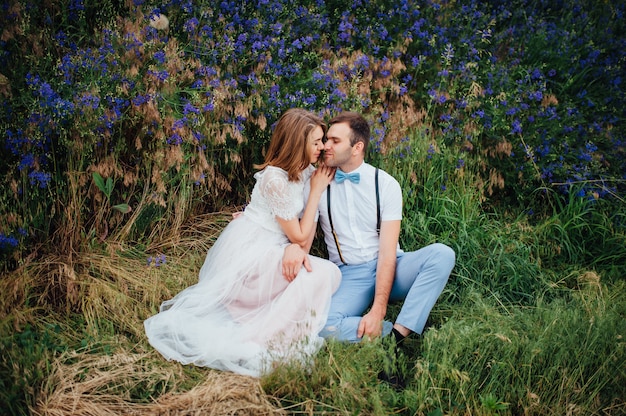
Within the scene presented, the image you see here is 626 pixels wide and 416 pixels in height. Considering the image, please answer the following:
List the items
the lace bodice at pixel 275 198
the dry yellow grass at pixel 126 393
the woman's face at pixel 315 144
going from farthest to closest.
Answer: the woman's face at pixel 315 144 < the lace bodice at pixel 275 198 < the dry yellow grass at pixel 126 393

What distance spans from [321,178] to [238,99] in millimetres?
973

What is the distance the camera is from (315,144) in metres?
3.61

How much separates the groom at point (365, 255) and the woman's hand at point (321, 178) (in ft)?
0.13

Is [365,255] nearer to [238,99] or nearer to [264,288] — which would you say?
[264,288]

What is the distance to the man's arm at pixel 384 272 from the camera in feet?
11.1

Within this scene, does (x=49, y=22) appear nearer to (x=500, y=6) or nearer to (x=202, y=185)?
(x=202, y=185)

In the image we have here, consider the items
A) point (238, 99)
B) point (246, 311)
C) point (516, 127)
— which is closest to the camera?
point (246, 311)

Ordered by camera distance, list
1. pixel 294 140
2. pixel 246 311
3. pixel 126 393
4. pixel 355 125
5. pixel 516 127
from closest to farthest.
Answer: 1. pixel 126 393
2. pixel 246 311
3. pixel 294 140
4. pixel 355 125
5. pixel 516 127

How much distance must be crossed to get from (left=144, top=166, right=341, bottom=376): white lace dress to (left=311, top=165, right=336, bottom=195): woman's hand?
0.10m

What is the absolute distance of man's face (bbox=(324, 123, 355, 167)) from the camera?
11.9ft

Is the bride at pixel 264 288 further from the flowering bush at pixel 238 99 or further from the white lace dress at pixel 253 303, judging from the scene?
the flowering bush at pixel 238 99

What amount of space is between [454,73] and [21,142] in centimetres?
344

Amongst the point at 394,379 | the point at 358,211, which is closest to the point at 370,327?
the point at 394,379

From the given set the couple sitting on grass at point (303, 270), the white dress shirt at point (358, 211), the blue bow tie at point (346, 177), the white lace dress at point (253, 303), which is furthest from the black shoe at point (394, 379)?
the blue bow tie at point (346, 177)
